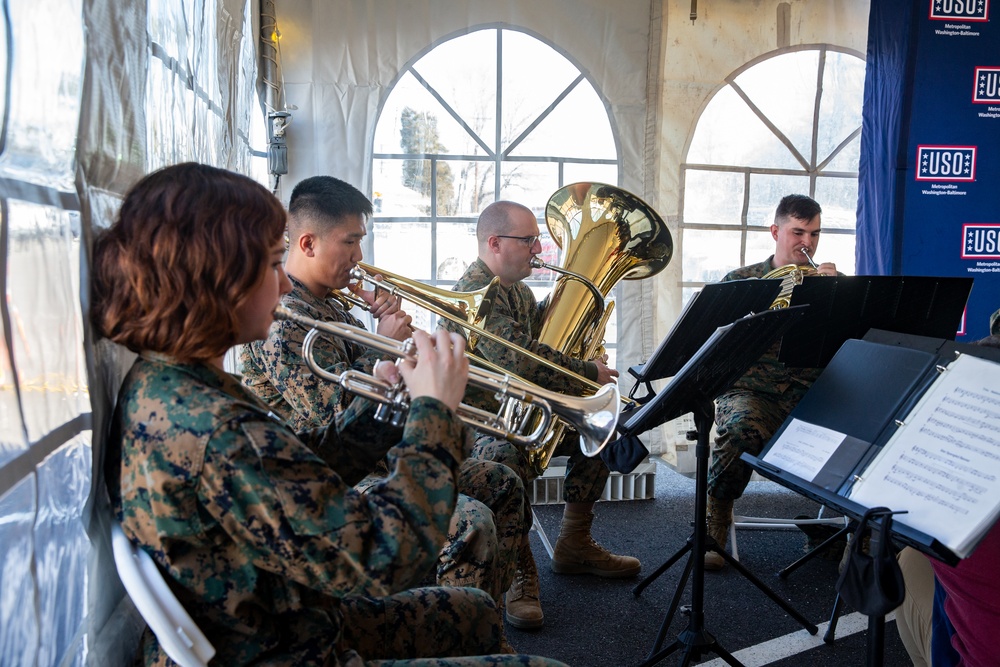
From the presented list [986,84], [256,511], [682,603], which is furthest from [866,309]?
[256,511]

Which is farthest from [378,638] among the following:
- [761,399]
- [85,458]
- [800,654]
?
[761,399]

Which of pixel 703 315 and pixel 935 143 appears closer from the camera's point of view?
pixel 703 315

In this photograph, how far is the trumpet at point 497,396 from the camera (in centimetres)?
147

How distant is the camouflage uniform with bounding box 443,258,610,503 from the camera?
9.48 ft

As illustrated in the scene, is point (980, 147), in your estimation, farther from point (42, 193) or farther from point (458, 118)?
point (42, 193)

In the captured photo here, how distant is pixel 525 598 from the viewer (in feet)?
9.30

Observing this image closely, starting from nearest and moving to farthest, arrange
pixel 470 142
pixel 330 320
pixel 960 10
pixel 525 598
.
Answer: pixel 330 320 < pixel 525 598 < pixel 960 10 < pixel 470 142

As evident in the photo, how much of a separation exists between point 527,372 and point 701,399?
0.80 meters

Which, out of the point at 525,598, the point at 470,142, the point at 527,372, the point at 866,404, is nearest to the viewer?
the point at 866,404

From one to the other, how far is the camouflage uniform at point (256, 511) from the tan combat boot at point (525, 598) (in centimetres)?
160

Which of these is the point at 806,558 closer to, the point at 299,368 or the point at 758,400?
the point at 758,400

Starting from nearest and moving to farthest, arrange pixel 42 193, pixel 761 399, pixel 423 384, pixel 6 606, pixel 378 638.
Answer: pixel 6 606, pixel 42 193, pixel 423 384, pixel 378 638, pixel 761 399

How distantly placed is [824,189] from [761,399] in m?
1.89

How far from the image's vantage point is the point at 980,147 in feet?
14.2
